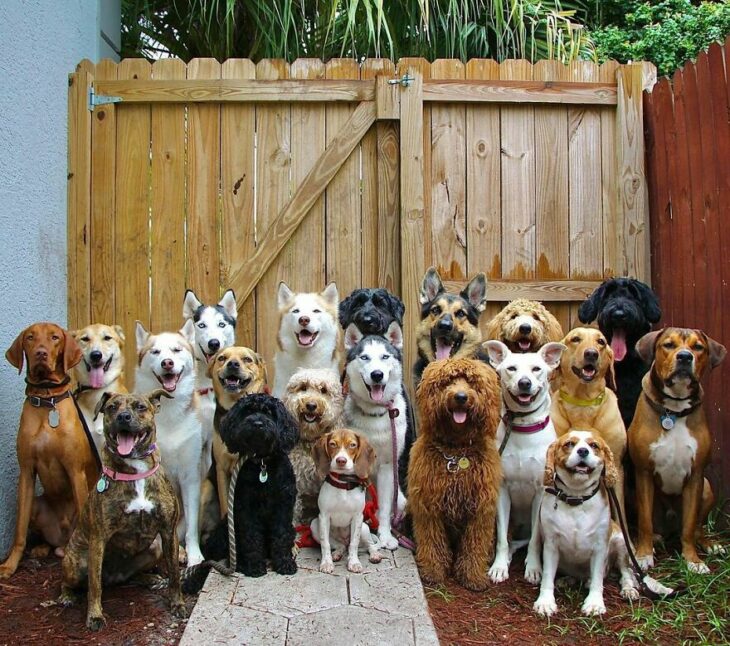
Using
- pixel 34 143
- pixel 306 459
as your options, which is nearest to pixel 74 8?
pixel 34 143

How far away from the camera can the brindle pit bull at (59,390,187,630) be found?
356 centimetres

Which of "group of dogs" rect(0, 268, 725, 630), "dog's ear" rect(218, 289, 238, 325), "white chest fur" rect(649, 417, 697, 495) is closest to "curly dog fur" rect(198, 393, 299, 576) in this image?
"group of dogs" rect(0, 268, 725, 630)

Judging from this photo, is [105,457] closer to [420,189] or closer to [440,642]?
[440,642]

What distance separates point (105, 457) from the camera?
144 inches

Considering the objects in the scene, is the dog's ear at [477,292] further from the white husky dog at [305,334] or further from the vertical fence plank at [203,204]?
the vertical fence plank at [203,204]

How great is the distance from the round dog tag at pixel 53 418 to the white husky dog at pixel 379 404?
1722 millimetres

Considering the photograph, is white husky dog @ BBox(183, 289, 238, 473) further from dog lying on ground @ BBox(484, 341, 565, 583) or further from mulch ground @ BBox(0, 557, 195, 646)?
dog lying on ground @ BBox(484, 341, 565, 583)

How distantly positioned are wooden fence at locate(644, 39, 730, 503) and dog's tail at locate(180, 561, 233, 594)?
3.28 meters

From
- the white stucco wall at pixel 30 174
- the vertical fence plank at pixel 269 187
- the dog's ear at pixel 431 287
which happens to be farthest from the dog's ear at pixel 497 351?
the white stucco wall at pixel 30 174

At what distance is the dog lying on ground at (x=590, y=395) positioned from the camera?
169 inches

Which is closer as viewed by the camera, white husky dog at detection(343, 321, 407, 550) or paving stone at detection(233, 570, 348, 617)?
paving stone at detection(233, 570, 348, 617)

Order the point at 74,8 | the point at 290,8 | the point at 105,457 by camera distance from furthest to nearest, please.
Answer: the point at 290,8 < the point at 74,8 < the point at 105,457

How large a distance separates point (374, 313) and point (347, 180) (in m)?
1.45

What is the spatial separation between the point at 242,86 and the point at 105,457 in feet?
11.0
